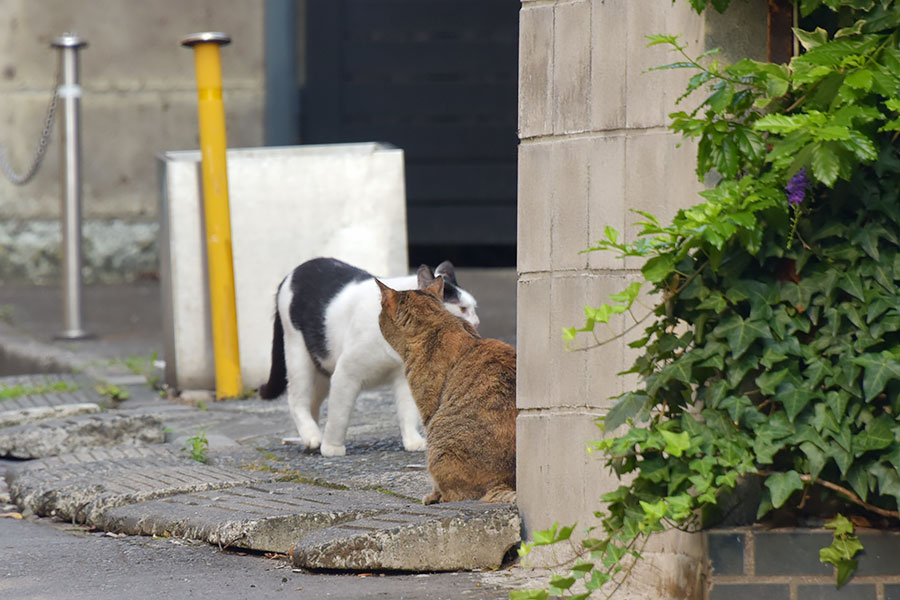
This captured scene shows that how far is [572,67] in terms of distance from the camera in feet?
9.23

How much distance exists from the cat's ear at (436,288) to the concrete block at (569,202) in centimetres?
122

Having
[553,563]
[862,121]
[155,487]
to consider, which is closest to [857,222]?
[862,121]

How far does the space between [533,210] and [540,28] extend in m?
0.44

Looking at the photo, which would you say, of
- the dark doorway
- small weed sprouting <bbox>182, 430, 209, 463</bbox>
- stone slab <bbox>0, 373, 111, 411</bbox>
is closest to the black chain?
stone slab <bbox>0, 373, 111, 411</bbox>

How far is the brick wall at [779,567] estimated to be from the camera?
7.61ft

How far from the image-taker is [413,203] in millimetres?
8906

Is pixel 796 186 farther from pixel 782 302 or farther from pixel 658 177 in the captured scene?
pixel 658 177

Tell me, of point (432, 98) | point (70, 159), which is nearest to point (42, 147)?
point (70, 159)

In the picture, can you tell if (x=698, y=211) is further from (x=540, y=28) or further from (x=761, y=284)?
(x=540, y=28)

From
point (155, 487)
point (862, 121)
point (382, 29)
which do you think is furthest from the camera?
point (382, 29)

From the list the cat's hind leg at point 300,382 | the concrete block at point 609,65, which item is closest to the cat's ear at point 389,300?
the cat's hind leg at point 300,382

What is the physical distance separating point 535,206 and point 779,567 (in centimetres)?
106

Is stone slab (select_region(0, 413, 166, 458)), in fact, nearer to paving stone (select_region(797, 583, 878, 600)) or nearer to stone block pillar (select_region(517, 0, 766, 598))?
stone block pillar (select_region(517, 0, 766, 598))

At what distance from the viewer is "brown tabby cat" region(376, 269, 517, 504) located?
10.7ft
